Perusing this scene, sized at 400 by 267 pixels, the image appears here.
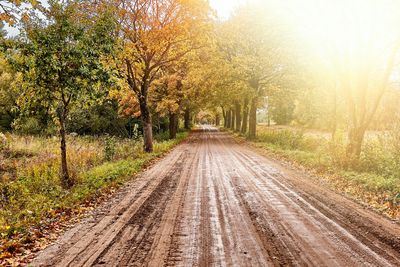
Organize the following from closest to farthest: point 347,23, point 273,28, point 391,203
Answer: point 391,203 → point 347,23 → point 273,28

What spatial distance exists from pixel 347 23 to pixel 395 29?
1770mm

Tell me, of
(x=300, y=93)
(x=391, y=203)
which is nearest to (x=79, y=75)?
(x=391, y=203)

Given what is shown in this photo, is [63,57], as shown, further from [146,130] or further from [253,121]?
[253,121]

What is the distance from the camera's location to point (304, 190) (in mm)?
9484

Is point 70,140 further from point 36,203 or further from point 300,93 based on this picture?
point 300,93

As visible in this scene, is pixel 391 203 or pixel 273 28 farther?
pixel 273 28

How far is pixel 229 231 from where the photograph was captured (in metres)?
6.01

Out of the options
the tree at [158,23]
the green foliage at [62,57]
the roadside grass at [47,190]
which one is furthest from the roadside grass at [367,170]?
the tree at [158,23]

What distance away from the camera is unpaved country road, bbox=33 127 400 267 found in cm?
493

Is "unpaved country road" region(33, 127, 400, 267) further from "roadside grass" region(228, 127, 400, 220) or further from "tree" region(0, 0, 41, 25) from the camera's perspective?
"tree" region(0, 0, 41, 25)

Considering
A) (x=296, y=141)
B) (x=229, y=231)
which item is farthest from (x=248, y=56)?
(x=229, y=231)

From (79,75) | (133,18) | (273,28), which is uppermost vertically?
(133,18)

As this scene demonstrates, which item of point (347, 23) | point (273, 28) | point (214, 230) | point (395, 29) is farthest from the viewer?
point (273, 28)

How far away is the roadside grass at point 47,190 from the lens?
21.1ft
